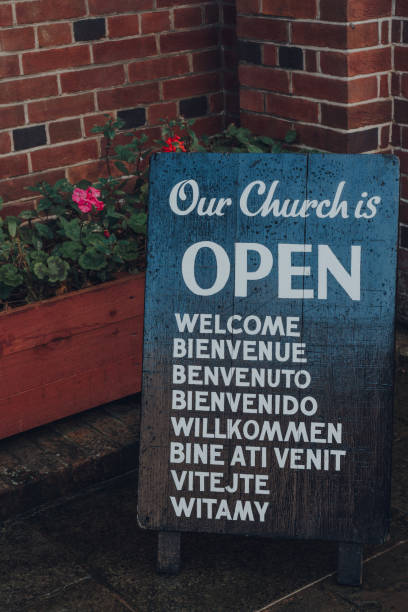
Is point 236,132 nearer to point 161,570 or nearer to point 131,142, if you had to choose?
point 131,142

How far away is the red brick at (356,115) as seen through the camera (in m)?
3.47

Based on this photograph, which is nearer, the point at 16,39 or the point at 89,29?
the point at 16,39

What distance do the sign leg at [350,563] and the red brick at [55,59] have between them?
213cm

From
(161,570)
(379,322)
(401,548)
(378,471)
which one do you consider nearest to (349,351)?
(379,322)

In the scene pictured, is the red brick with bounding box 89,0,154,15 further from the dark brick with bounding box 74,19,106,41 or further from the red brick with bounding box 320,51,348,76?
the red brick with bounding box 320,51,348,76

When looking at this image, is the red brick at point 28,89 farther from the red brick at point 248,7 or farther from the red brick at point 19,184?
the red brick at point 248,7

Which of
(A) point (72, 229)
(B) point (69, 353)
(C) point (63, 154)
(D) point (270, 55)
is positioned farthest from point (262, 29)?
(B) point (69, 353)

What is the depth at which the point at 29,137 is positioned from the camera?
11.6 ft

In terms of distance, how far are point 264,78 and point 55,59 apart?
0.86m

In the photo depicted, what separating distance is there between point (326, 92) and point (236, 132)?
17.9 inches

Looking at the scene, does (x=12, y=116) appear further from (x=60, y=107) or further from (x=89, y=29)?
(x=89, y=29)

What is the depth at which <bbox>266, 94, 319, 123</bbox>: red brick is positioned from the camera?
359 centimetres

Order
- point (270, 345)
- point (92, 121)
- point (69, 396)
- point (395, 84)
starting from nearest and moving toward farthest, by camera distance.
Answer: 1. point (270, 345)
2. point (69, 396)
3. point (395, 84)
4. point (92, 121)

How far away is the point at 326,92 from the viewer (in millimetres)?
3500
